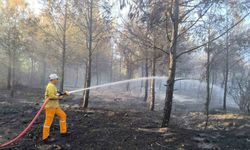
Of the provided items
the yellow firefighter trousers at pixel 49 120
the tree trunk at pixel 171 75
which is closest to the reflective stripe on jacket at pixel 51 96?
the yellow firefighter trousers at pixel 49 120

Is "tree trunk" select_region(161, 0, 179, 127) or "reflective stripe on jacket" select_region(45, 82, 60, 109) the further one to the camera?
"tree trunk" select_region(161, 0, 179, 127)

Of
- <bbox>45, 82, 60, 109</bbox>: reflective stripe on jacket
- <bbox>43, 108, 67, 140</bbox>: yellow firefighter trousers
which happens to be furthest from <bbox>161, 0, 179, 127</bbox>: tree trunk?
<bbox>45, 82, 60, 109</bbox>: reflective stripe on jacket

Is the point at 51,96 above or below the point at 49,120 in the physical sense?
above

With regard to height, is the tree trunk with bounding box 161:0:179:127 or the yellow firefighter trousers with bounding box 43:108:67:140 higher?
the tree trunk with bounding box 161:0:179:127

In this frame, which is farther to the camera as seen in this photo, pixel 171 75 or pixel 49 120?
pixel 171 75

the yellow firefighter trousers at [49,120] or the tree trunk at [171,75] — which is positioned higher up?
the tree trunk at [171,75]

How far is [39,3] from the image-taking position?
17516 millimetres

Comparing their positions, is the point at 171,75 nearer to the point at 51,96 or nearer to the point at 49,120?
the point at 51,96

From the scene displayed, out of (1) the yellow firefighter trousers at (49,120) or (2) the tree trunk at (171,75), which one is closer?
(1) the yellow firefighter trousers at (49,120)

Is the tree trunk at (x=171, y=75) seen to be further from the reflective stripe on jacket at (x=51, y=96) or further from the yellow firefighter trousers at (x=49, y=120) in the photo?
the reflective stripe on jacket at (x=51, y=96)

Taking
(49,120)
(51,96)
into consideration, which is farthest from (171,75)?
(49,120)

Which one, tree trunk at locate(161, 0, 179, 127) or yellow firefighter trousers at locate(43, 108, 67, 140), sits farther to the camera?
tree trunk at locate(161, 0, 179, 127)

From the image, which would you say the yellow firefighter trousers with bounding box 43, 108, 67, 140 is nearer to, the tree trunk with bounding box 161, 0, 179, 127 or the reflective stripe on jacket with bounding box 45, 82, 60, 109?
the reflective stripe on jacket with bounding box 45, 82, 60, 109

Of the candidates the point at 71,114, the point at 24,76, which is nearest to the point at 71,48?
the point at 71,114
